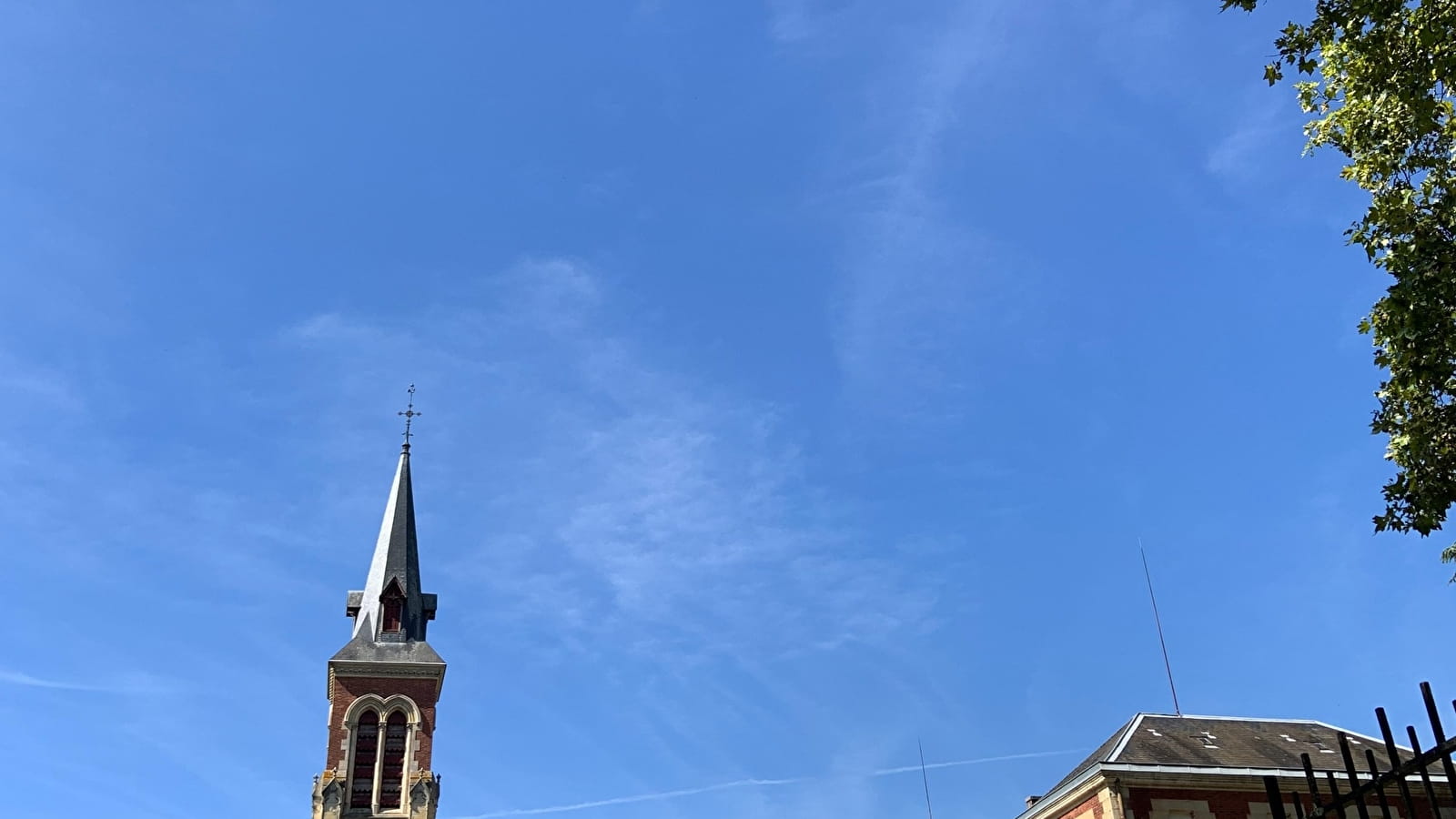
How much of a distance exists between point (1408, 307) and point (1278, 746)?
21135mm

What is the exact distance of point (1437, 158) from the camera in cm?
1298

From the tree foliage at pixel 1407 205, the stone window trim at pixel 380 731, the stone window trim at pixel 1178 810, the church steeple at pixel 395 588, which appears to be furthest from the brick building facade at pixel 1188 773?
the church steeple at pixel 395 588

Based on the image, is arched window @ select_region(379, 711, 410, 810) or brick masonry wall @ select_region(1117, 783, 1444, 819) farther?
arched window @ select_region(379, 711, 410, 810)

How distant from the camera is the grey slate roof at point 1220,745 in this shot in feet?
88.8

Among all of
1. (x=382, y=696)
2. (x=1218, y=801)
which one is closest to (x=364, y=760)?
(x=382, y=696)

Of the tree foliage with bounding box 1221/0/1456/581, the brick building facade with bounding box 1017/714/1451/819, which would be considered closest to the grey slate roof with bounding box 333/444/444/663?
the brick building facade with bounding box 1017/714/1451/819

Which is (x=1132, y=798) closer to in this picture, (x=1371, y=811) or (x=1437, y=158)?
(x=1371, y=811)

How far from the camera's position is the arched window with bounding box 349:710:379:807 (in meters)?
40.8

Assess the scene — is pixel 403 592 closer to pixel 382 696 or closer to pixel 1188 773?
pixel 382 696

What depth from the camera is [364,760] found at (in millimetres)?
41625

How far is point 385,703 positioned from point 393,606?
4447 mm

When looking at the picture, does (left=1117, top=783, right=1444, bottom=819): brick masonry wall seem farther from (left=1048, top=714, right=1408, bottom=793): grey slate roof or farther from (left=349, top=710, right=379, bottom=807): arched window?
(left=349, top=710, right=379, bottom=807): arched window

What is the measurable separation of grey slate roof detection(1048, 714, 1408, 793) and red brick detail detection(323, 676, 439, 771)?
22.8 m

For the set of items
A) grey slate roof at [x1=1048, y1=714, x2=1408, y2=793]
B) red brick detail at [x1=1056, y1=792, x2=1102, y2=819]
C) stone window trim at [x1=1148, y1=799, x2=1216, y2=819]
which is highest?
grey slate roof at [x1=1048, y1=714, x2=1408, y2=793]
